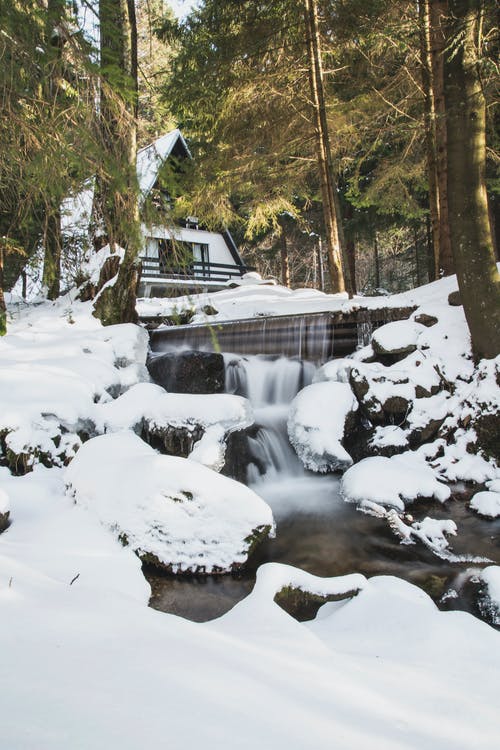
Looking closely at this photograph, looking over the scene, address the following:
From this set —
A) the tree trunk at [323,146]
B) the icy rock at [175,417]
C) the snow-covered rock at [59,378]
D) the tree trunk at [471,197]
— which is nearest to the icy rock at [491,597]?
the icy rock at [175,417]

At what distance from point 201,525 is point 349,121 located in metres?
12.3

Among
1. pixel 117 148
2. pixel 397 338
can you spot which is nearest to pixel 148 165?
pixel 117 148

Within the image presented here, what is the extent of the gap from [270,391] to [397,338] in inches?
107

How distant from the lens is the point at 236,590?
3809 millimetres

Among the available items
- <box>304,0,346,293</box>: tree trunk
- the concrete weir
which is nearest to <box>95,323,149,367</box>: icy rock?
the concrete weir

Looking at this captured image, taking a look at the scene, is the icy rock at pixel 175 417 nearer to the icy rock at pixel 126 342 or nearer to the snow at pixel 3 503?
the icy rock at pixel 126 342

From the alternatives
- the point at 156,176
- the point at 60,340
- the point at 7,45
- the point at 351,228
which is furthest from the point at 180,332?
the point at 351,228

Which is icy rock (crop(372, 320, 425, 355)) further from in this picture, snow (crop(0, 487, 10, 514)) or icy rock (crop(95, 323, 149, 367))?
snow (crop(0, 487, 10, 514))

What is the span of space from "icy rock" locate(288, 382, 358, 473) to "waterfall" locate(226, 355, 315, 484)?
0.92 ft

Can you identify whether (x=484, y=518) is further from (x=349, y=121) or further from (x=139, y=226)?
(x=349, y=121)

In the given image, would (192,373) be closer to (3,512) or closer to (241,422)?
(241,422)

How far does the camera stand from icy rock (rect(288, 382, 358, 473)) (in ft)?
22.6

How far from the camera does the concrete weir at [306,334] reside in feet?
29.8

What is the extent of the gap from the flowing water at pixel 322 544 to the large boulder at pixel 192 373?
1.62 m
